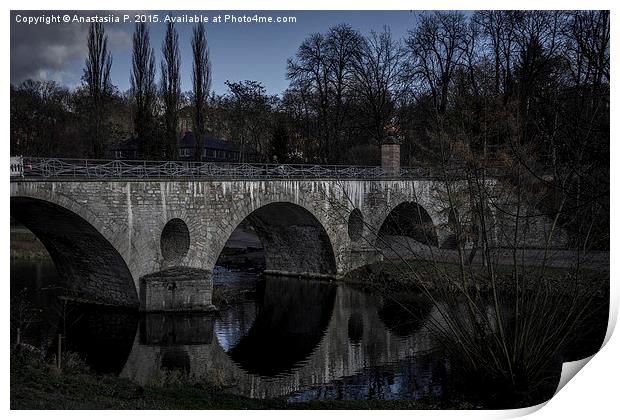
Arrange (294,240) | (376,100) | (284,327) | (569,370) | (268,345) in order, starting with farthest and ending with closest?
(376,100), (294,240), (284,327), (268,345), (569,370)

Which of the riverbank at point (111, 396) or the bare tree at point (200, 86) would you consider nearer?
the riverbank at point (111, 396)

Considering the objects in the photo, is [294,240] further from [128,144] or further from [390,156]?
[128,144]

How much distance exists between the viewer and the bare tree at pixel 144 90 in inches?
626

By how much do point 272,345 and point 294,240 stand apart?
9548mm

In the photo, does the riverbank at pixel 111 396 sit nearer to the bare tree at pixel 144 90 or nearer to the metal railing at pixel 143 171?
the metal railing at pixel 143 171

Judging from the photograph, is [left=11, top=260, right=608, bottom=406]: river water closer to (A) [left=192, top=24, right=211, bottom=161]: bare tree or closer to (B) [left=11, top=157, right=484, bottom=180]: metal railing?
(B) [left=11, top=157, right=484, bottom=180]: metal railing

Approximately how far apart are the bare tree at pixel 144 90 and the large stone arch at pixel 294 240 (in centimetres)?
461

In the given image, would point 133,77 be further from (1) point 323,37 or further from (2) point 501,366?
(2) point 501,366

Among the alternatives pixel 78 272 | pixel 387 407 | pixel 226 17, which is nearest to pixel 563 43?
pixel 226 17

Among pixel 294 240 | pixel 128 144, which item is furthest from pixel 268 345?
pixel 294 240

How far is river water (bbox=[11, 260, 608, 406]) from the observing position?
1103 centimetres

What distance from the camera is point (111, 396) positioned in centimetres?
845

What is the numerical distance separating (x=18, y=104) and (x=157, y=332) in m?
5.70

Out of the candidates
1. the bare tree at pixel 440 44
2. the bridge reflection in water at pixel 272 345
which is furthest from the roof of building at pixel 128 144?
the bare tree at pixel 440 44
